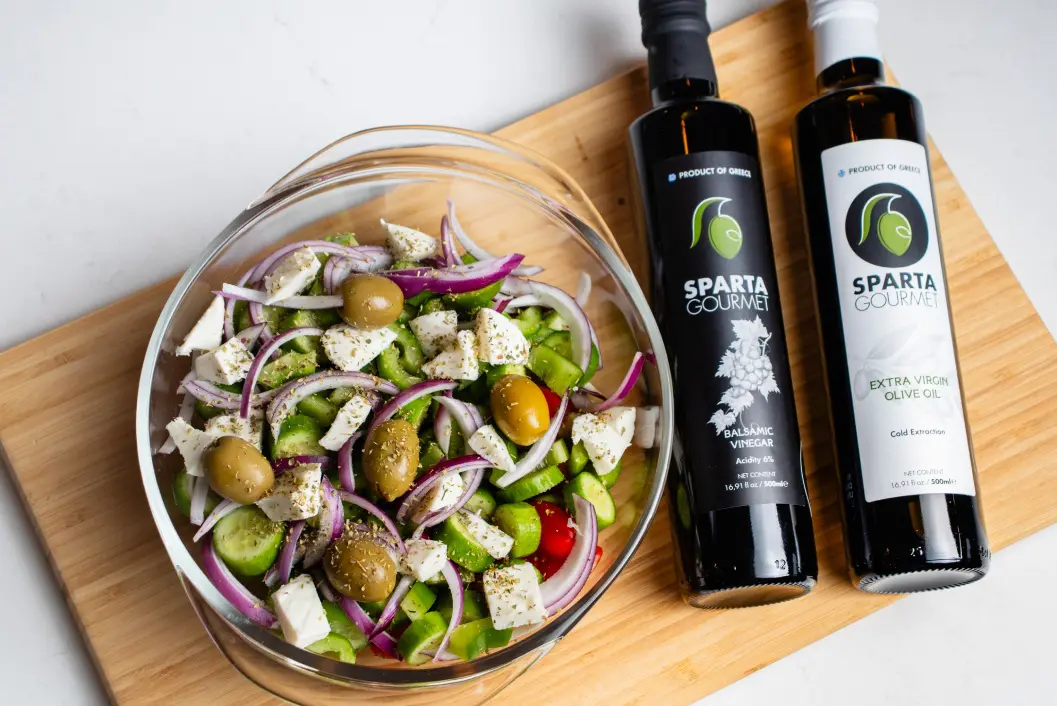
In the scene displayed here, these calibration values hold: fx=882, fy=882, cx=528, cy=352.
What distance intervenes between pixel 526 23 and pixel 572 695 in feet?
4.02

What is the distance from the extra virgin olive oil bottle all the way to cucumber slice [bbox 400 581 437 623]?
0.43 meters

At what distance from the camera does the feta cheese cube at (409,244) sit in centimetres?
139

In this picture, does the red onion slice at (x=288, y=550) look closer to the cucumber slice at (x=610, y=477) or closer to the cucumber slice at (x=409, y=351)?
the cucumber slice at (x=409, y=351)

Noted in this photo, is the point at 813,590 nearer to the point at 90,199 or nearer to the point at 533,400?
the point at 533,400

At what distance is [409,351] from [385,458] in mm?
211

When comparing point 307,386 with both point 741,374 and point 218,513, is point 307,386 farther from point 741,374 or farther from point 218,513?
point 741,374

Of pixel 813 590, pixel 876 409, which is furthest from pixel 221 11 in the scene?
pixel 813 590

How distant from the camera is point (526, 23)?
1.68 m

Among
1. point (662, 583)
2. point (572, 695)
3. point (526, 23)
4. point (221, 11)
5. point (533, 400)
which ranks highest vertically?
point (221, 11)

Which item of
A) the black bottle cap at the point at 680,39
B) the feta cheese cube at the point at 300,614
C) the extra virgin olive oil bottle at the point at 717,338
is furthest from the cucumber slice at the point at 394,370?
the black bottle cap at the point at 680,39

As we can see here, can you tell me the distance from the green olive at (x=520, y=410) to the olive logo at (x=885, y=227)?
58 cm

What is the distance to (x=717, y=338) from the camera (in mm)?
1393

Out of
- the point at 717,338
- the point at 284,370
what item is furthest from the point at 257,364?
the point at 717,338

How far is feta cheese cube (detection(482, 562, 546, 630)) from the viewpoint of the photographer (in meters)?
1.27
